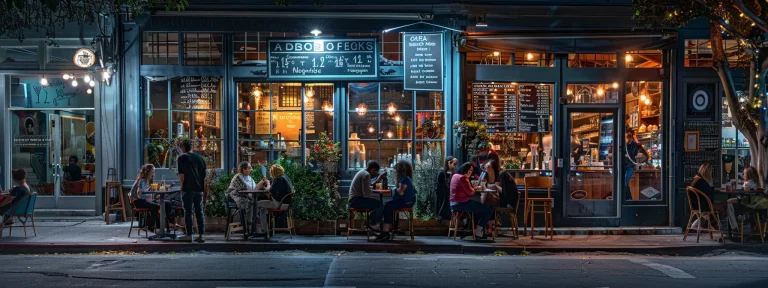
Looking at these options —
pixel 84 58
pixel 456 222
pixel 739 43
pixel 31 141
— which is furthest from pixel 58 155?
pixel 739 43

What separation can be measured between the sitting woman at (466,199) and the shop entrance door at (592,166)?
2.72 meters

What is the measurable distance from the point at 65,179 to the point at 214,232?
14.6 feet

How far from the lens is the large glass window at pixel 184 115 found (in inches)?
565

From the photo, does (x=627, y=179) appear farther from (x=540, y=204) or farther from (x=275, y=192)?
(x=275, y=192)

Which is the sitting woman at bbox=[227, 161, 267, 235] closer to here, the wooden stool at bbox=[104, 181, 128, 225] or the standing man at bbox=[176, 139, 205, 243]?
the standing man at bbox=[176, 139, 205, 243]

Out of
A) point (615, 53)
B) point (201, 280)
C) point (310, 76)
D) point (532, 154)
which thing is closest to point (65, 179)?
point (310, 76)

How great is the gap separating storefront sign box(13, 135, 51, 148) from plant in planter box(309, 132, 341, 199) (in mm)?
6186

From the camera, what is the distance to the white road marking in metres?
8.91

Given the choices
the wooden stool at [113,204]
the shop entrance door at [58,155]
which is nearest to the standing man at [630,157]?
the wooden stool at [113,204]

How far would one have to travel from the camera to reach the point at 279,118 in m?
14.4

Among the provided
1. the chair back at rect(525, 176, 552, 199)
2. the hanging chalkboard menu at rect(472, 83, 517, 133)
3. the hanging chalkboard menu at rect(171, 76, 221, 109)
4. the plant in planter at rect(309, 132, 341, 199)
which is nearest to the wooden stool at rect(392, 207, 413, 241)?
the plant in planter at rect(309, 132, 341, 199)

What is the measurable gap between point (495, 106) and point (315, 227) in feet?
14.7

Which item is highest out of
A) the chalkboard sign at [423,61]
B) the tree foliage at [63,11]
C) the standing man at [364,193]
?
the tree foliage at [63,11]

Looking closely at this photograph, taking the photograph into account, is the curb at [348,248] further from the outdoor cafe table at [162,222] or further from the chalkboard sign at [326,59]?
the chalkboard sign at [326,59]
